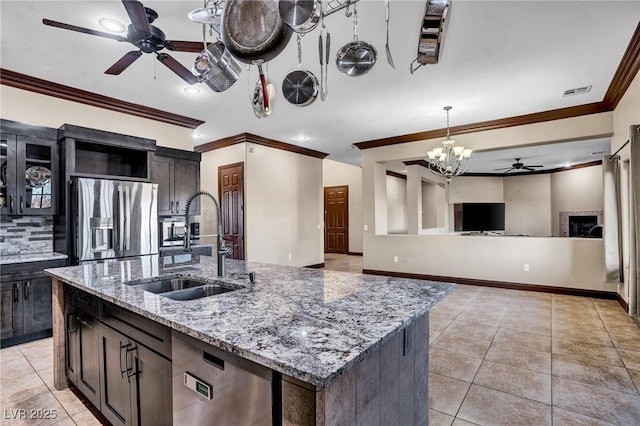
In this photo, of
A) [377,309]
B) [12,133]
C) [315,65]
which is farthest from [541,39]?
[12,133]

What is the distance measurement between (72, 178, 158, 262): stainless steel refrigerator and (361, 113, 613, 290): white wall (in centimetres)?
399

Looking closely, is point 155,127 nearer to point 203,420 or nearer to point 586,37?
point 203,420

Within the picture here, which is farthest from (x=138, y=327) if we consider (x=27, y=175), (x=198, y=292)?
(x=27, y=175)

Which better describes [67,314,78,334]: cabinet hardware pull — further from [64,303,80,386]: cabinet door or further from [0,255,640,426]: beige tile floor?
[0,255,640,426]: beige tile floor

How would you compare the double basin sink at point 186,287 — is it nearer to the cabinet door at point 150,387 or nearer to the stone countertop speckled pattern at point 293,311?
the stone countertop speckled pattern at point 293,311

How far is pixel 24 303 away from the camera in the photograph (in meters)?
3.11

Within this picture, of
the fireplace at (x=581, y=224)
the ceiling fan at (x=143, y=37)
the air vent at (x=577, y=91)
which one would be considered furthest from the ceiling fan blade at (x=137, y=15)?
the fireplace at (x=581, y=224)

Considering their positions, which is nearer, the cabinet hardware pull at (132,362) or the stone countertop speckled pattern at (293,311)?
the stone countertop speckled pattern at (293,311)

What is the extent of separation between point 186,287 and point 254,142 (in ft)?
14.3

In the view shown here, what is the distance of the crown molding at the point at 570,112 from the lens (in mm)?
3025

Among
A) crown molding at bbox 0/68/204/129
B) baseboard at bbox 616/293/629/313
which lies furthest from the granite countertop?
baseboard at bbox 616/293/629/313

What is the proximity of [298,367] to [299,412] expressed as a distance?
0.16 m

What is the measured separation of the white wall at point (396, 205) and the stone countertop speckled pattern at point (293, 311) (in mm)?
7998

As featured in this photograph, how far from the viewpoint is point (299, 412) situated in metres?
0.88
